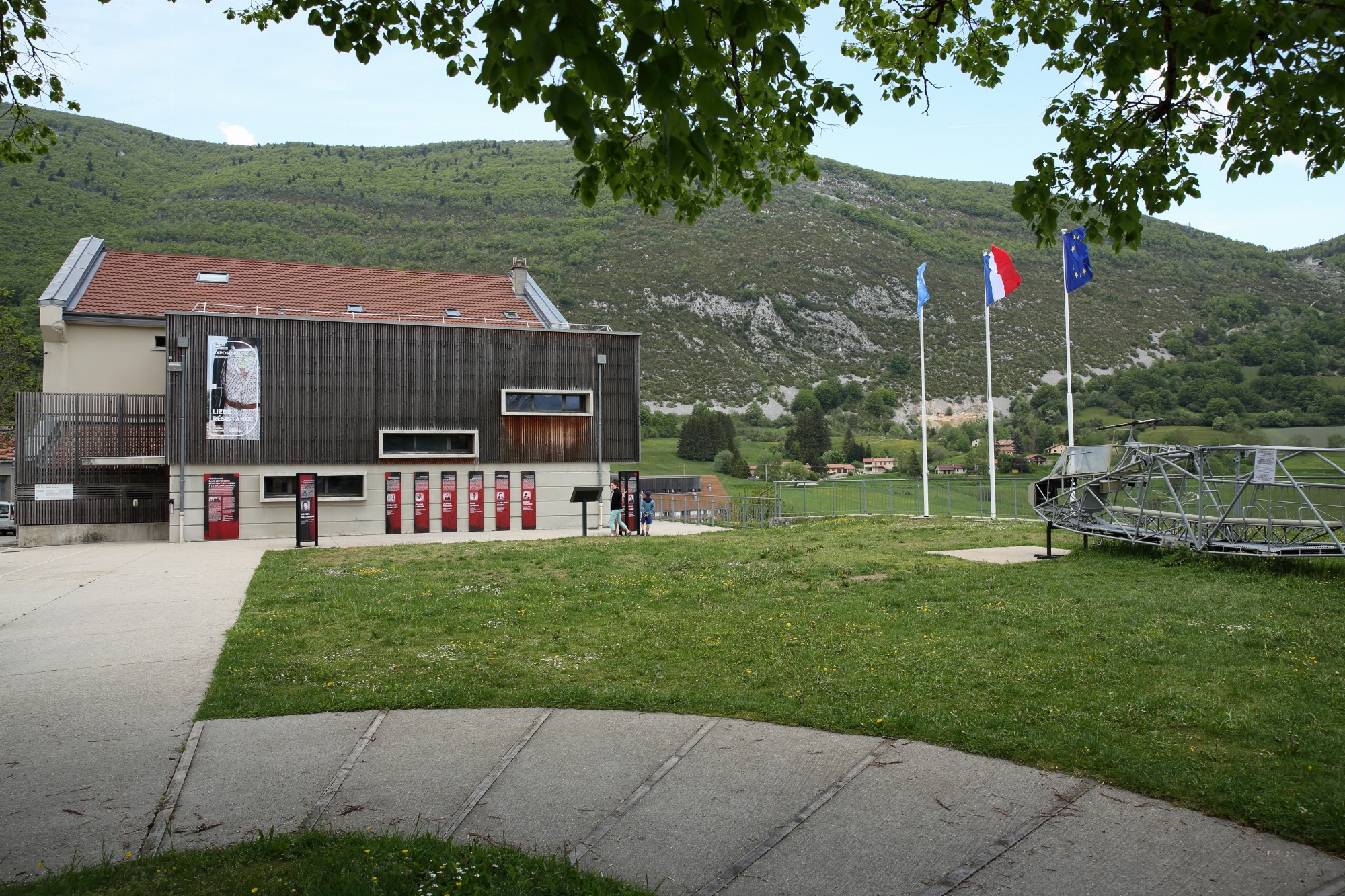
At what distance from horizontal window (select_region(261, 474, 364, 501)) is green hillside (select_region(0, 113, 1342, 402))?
6862 cm

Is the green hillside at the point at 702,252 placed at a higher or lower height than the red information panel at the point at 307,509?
higher

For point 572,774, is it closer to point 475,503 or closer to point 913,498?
point 475,503

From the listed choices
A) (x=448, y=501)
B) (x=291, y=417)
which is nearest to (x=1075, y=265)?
(x=448, y=501)

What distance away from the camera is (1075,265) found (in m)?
22.6

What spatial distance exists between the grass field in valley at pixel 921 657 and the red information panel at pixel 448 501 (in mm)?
16586

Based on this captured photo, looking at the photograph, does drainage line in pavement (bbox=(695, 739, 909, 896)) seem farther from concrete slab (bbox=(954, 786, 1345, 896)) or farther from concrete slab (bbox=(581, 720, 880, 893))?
concrete slab (bbox=(954, 786, 1345, 896))

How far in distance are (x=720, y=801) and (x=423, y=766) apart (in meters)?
1.83

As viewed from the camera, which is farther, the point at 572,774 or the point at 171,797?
the point at 572,774

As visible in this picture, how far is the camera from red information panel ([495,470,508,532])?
3153 centimetres

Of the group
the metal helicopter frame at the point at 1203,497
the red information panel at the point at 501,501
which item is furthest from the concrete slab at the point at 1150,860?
the red information panel at the point at 501,501

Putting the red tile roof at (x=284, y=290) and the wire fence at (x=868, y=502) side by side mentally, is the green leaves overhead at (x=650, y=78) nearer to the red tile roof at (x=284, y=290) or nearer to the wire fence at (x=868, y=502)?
the wire fence at (x=868, y=502)

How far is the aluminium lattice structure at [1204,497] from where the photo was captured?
460 inches

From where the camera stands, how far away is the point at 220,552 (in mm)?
22234

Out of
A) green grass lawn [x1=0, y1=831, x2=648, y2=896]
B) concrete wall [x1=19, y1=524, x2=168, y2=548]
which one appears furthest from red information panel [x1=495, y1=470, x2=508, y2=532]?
green grass lawn [x1=0, y1=831, x2=648, y2=896]
